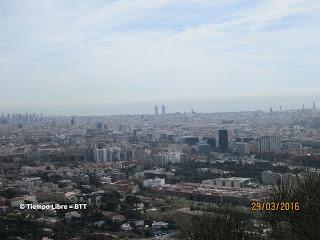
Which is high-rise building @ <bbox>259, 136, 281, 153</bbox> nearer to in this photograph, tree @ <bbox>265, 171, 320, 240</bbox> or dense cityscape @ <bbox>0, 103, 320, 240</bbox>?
dense cityscape @ <bbox>0, 103, 320, 240</bbox>

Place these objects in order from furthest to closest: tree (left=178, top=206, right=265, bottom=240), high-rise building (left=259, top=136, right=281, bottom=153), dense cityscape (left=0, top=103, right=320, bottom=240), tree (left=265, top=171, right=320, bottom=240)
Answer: high-rise building (left=259, top=136, right=281, bottom=153), dense cityscape (left=0, top=103, right=320, bottom=240), tree (left=178, top=206, right=265, bottom=240), tree (left=265, top=171, right=320, bottom=240)

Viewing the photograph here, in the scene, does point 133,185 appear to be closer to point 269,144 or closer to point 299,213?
point 299,213

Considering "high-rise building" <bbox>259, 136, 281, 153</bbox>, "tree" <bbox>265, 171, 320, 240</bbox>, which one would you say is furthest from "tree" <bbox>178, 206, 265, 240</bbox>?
"high-rise building" <bbox>259, 136, 281, 153</bbox>

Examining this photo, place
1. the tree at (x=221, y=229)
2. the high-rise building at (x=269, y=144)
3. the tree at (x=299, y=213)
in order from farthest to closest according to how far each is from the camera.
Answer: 1. the high-rise building at (x=269, y=144)
2. the tree at (x=221, y=229)
3. the tree at (x=299, y=213)

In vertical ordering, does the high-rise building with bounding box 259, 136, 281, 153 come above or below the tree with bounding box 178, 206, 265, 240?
below

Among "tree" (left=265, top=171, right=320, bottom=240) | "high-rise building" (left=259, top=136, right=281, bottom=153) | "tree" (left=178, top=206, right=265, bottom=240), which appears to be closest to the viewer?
"tree" (left=265, top=171, right=320, bottom=240)

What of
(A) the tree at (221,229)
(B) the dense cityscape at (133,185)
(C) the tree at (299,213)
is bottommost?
(B) the dense cityscape at (133,185)

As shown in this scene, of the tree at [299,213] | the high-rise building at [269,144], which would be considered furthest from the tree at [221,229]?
the high-rise building at [269,144]

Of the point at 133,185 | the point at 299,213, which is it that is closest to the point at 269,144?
the point at 133,185

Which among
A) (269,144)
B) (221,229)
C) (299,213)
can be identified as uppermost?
(299,213)

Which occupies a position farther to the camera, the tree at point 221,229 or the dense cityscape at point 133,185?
the dense cityscape at point 133,185

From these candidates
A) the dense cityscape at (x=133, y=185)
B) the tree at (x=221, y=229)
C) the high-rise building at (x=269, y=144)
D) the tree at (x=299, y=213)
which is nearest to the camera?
the tree at (x=299, y=213)

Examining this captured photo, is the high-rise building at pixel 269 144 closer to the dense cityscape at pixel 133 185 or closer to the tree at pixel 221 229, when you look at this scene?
the dense cityscape at pixel 133 185
